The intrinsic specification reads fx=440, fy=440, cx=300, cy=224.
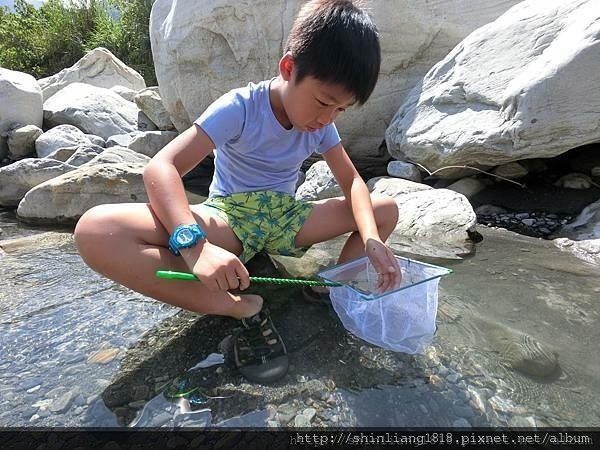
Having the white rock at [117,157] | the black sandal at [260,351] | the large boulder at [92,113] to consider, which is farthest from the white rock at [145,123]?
the black sandal at [260,351]

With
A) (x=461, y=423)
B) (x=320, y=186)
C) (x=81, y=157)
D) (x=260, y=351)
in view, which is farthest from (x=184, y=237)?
(x=81, y=157)

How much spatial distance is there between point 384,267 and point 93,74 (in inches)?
513

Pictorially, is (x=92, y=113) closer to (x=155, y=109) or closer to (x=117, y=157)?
(x=155, y=109)

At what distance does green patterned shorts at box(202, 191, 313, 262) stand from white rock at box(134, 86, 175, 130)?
255 inches

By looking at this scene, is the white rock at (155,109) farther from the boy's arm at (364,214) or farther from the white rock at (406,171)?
the boy's arm at (364,214)

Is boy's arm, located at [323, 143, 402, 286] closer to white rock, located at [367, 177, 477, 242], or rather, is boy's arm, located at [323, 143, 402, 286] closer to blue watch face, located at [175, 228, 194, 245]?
blue watch face, located at [175, 228, 194, 245]

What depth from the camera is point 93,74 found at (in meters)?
12.4

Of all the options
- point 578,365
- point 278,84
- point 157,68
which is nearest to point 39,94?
point 157,68

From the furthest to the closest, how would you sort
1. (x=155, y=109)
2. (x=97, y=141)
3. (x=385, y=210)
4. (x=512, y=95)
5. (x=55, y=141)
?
(x=155, y=109) < (x=97, y=141) < (x=55, y=141) < (x=512, y=95) < (x=385, y=210)

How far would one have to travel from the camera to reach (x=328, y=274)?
1.95 m

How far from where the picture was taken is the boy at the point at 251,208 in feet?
5.46

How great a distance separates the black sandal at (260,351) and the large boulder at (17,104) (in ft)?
25.2

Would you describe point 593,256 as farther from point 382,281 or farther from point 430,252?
point 382,281

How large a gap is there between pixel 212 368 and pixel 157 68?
639cm
